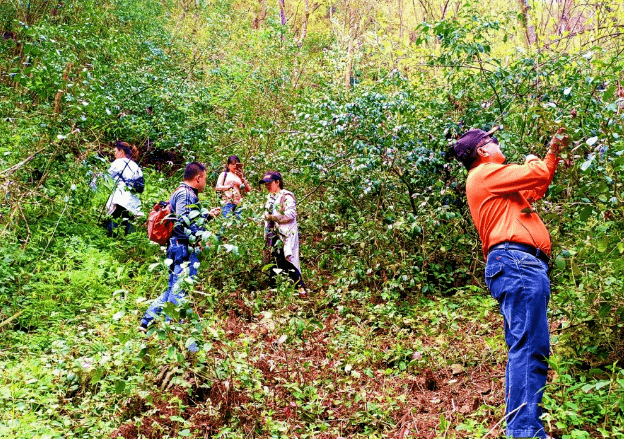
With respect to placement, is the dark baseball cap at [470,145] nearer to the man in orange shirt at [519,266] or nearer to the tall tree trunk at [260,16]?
the man in orange shirt at [519,266]

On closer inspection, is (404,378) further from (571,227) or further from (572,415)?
(571,227)

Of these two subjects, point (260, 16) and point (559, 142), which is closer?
point (559, 142)

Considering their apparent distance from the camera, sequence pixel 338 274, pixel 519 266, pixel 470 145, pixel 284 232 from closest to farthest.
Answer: pixel 519 266
pixel 470 145
pixel 284 232
pixel 338 274

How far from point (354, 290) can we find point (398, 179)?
5.35 ft

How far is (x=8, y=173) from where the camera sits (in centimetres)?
642

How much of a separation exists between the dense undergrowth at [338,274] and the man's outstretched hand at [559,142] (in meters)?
0.20

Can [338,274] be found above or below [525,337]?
below

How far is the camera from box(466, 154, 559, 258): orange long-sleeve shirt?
131 inches

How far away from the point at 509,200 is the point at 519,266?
456mm

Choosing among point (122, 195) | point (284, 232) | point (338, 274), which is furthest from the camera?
point (122, 195)

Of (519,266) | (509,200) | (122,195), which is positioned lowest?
(122,195)

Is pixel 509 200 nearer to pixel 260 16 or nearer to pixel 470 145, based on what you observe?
pixel 470 145

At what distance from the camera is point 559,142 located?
3.33 metres

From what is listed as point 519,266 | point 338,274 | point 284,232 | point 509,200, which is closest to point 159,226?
point 284,232
